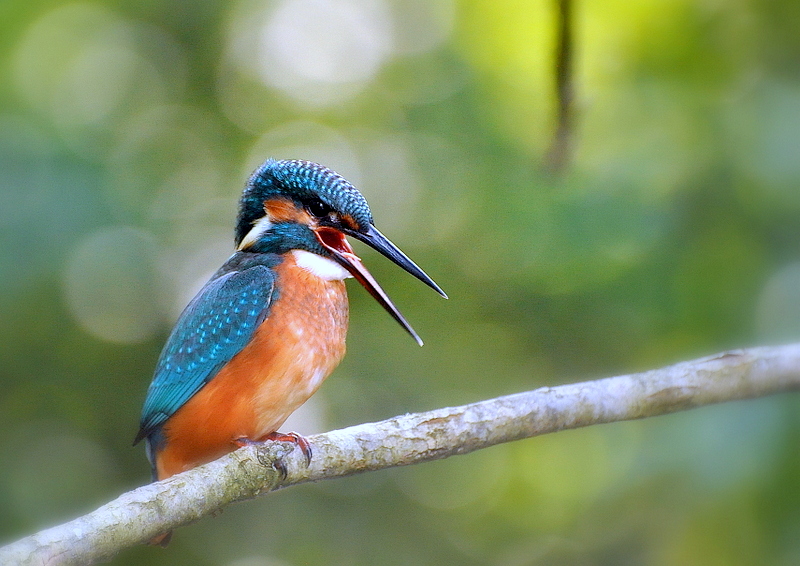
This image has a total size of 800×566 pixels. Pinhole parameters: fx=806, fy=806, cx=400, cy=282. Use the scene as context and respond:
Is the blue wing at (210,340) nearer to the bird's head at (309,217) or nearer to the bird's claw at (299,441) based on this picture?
the bird's head at (309,217)

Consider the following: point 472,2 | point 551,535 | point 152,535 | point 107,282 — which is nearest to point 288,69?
point 472,2

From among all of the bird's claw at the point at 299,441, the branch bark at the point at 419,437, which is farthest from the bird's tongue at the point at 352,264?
the bird's claw at the point at 299,441

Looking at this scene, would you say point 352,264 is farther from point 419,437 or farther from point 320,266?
point 419,437

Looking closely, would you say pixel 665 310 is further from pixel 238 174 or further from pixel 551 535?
pixel 238 174

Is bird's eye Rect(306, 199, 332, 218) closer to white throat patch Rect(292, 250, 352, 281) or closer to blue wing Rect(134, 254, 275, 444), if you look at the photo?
white throat patch Rect(292, 250, 352, 281)

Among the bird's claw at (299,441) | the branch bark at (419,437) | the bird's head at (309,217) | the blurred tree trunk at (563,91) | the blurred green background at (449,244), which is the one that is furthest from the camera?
the blurred green background at (449,244)

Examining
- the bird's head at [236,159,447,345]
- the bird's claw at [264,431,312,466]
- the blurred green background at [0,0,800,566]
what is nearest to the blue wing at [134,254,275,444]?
the bird's head at [236,159,447,345]

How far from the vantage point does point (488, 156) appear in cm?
426

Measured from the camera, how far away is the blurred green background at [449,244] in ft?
10.8

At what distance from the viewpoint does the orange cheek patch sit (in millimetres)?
2350

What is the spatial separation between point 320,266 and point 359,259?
188 mm

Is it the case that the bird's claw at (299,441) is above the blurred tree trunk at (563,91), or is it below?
below

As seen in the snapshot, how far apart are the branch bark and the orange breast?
230mm

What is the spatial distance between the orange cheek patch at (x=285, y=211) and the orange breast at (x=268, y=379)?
4.8 inches
